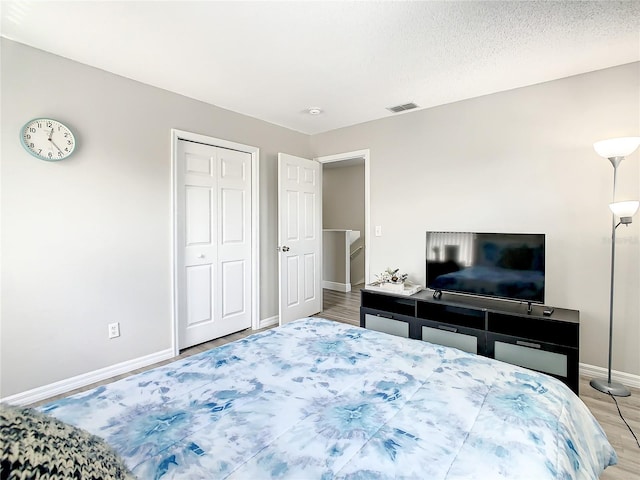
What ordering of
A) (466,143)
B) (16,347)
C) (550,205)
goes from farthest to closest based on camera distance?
(466,143) < (550,205) < (16,347)

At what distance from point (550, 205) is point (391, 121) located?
184 cm

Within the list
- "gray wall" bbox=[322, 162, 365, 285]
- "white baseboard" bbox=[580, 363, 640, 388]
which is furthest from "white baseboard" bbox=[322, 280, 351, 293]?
"white baseboard" bbox=[580, 363, 640, 388]

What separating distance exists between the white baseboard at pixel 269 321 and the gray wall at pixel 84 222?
44.0 inches

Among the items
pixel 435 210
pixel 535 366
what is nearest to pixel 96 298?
pixel 435 210

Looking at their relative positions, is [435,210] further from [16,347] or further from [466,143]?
[16,347]

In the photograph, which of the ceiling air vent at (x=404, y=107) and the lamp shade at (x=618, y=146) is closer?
the lamp shade at (x=618, y=146)

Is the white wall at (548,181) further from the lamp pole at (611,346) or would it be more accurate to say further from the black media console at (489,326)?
the black media console at (489,326)

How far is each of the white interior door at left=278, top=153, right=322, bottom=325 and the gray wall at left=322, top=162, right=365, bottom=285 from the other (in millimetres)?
2132

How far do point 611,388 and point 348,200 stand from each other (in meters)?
4.78

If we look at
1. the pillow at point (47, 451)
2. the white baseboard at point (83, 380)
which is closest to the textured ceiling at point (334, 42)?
the pillow at point (47, 451)

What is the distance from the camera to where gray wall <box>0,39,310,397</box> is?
216 centimetres

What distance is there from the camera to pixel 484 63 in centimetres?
247

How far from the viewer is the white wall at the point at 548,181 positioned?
2.50m

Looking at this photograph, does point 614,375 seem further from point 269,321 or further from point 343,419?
point 269,321
